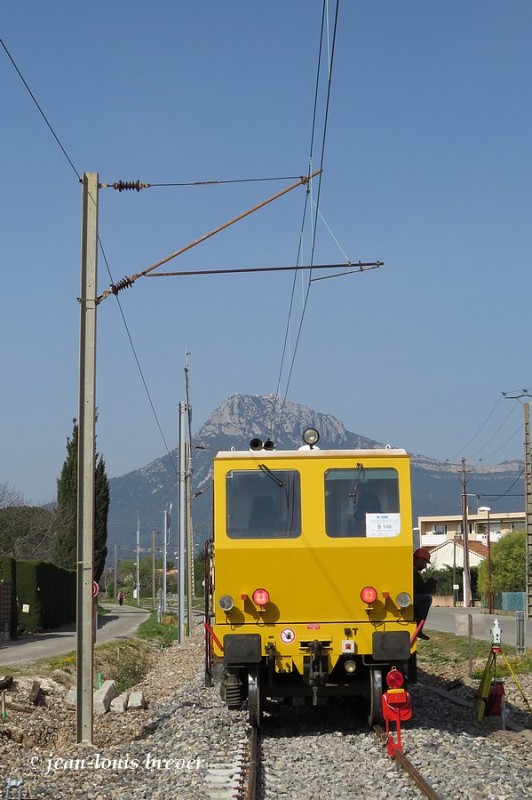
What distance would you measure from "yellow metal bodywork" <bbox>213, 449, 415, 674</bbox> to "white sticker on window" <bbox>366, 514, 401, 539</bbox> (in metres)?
0.06

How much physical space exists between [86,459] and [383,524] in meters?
3.65

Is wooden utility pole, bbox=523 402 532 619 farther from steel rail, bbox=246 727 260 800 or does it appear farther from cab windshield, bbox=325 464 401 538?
steel rail, bbox=246 727 260 800

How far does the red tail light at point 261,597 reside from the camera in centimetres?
1175

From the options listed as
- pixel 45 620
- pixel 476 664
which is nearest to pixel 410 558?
pixel 476 664

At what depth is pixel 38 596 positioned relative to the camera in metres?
36.4

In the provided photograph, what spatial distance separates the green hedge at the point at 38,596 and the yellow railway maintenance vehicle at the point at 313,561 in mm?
25547

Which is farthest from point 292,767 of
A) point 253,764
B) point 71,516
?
point 71,516

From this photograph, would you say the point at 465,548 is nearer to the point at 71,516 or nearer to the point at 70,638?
the point at 71,516

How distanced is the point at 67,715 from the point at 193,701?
2.06 meters

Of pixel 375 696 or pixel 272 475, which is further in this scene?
pixel 272 475

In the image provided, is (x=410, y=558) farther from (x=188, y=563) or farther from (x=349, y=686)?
(x=188, y=563)

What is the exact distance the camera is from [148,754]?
35.3 feet

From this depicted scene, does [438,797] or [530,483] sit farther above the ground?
[530,483]

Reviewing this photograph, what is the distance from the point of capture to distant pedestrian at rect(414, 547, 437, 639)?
1209 centimetres
